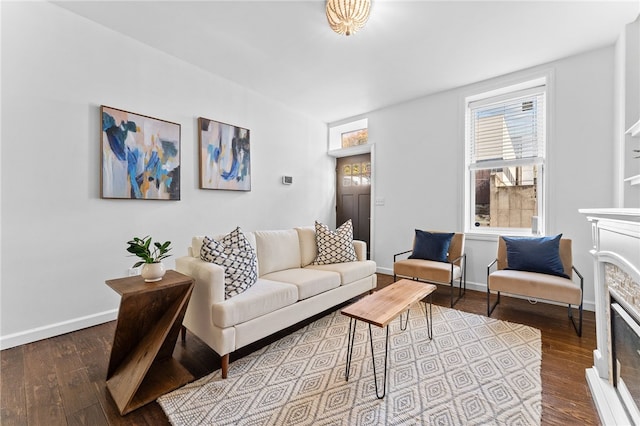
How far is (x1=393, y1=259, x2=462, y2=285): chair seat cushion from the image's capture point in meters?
3.13

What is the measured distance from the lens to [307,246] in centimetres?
323

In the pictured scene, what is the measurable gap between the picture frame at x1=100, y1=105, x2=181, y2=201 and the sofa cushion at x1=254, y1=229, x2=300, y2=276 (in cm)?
120

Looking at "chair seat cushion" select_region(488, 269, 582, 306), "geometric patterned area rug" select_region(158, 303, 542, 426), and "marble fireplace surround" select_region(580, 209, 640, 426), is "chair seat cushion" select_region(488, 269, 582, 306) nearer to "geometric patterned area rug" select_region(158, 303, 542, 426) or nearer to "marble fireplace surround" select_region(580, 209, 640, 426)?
"geometric patterned area rug" select_region(158, 303, 542, 426)

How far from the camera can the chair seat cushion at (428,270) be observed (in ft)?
10.3

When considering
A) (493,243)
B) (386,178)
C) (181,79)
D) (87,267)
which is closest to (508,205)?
(493,243)

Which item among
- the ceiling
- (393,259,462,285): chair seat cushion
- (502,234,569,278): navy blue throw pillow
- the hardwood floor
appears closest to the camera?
the hardwood floor

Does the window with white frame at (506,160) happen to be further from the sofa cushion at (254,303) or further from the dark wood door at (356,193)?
the sofa cushion at (254,303)

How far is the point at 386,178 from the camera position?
4.57 meters

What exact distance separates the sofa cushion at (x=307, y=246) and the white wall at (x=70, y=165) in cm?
127

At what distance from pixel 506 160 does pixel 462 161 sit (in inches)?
20.3

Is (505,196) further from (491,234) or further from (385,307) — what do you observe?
(385,307)

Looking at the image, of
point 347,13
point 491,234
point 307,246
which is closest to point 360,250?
point 307,246

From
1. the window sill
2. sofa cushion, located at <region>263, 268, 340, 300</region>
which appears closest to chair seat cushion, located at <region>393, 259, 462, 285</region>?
the window sill

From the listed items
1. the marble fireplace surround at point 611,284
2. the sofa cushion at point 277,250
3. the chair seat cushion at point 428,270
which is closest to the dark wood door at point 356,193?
the chair seat cushion at point 428,270
